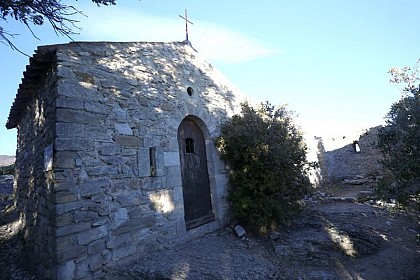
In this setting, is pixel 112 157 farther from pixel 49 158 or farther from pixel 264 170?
pixel 264 170

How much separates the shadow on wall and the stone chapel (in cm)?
917

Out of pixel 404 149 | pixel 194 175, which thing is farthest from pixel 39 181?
pixel 404 149

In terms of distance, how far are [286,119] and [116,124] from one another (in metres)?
4.27

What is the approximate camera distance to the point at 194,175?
5.36m

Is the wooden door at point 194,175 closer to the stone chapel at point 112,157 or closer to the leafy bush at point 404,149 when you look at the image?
the stone chapel at point 112,157

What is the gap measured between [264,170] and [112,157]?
329cm

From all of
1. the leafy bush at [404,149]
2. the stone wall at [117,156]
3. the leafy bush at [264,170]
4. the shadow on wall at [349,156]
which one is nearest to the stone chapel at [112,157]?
the stone wall at [117,156]

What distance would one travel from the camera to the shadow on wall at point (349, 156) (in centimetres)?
1133

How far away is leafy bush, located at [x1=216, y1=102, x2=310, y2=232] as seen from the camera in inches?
204

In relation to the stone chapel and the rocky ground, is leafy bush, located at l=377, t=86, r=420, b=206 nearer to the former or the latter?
the rocky ground

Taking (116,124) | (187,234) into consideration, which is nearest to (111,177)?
(116,124)

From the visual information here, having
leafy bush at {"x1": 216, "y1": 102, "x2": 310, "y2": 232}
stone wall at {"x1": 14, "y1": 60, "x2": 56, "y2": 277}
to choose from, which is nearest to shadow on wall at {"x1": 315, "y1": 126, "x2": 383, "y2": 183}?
leafy bush at {"x1": 216, "y1": 102, "x2": 310, "y2": 232}

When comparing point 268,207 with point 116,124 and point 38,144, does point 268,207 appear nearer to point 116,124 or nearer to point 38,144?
point 116,124

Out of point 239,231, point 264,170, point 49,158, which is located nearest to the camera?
point 49,158
